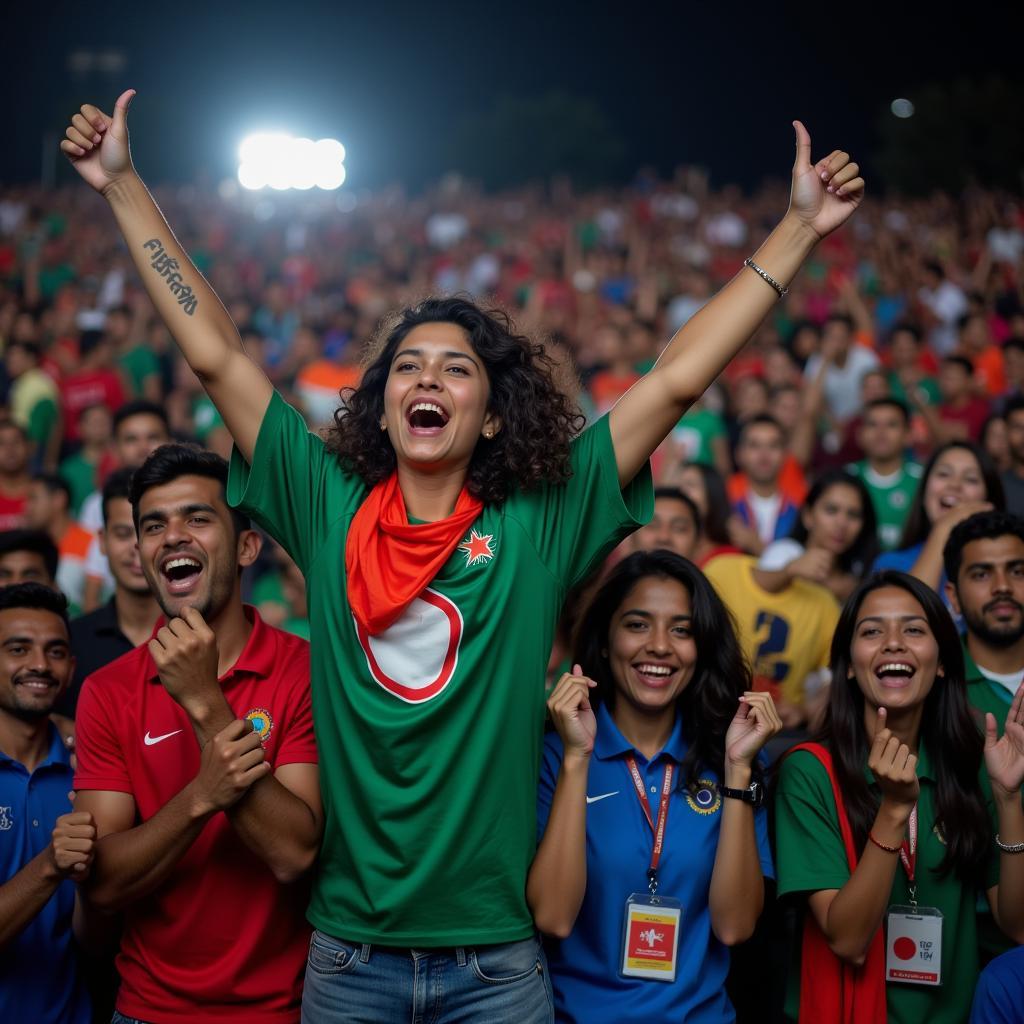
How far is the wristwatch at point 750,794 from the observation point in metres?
2.64

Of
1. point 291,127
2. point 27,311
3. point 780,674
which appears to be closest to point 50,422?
point 27,311

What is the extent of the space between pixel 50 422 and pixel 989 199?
995cm

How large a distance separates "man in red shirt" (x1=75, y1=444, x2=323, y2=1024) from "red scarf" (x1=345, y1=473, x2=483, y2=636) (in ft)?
1.00

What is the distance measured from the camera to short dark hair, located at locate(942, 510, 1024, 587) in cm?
374

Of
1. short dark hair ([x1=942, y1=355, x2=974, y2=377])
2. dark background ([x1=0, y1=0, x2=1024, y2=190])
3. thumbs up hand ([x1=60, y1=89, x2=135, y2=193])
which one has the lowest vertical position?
thumbs up hand ([x1=60, y1=89, x2=135, y2=193])

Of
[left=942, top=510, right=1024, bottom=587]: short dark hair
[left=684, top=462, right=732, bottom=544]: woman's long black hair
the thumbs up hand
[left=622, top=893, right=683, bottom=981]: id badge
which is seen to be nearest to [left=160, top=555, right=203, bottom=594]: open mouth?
the thumbs up hand

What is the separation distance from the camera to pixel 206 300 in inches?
97.7

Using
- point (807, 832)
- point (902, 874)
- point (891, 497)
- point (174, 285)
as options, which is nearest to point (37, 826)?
point (174, 285)

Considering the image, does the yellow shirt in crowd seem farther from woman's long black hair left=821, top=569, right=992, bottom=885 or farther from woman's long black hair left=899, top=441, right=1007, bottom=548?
woman's long black hair left=821, top=569, right=992, bottom=885

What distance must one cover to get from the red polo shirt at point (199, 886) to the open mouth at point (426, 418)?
0.61 meters

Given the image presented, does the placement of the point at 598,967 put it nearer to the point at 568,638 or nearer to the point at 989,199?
the point at 568,638

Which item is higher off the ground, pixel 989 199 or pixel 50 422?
pixel 989 199

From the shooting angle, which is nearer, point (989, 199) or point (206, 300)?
point (206, 300)

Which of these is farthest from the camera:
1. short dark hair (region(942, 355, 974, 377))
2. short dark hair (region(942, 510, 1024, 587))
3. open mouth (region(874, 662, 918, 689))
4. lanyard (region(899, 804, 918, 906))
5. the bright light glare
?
the bright light glare
